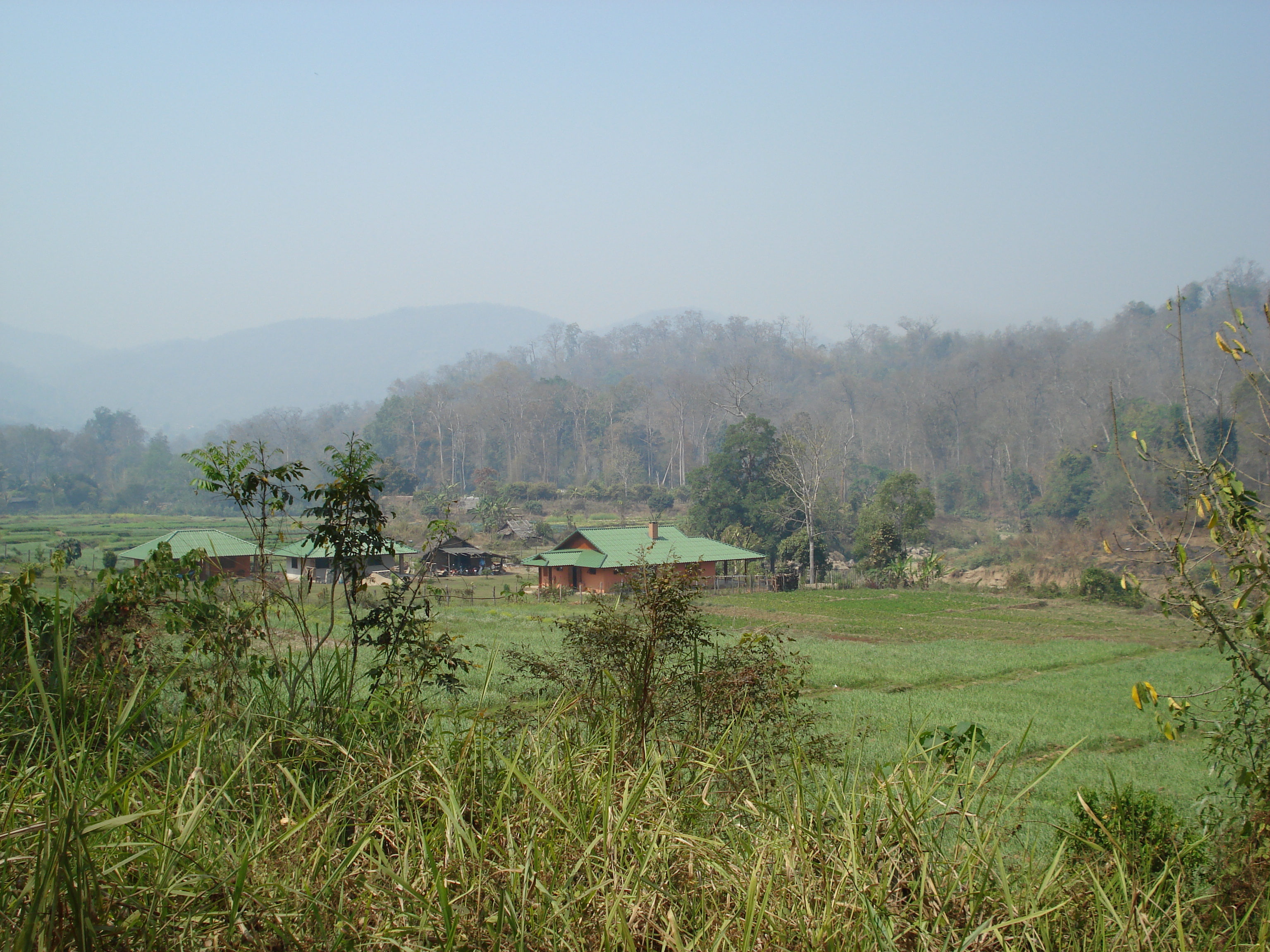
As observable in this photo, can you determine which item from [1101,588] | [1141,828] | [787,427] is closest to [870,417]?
[787,427]

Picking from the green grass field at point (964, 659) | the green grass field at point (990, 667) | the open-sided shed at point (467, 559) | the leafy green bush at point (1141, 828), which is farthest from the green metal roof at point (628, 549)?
the leafy green bush at point (1141, 828)

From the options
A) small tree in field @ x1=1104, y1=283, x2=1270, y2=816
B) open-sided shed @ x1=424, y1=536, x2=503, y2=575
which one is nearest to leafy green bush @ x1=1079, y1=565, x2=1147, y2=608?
open-sided shed @ x1=424, y1=536, x2=503, y2=575

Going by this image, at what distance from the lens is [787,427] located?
189 ft

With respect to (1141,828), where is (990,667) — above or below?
below

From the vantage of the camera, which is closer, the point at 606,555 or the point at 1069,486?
the point at 606,555

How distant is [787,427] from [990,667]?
4059 cm

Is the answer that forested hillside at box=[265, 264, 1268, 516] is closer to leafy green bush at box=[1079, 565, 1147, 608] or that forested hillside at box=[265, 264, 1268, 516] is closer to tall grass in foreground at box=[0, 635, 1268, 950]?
leafy green bush at box=[1079, 565, 1147, 608]

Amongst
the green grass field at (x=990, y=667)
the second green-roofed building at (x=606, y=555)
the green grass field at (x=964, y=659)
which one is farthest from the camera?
the second green-roofed building at (x=606, y=555)

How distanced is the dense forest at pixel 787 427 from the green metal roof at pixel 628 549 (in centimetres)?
1118

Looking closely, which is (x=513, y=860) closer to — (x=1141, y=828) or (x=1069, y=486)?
(x=1141, y=828)

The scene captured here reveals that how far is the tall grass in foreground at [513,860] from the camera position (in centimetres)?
181

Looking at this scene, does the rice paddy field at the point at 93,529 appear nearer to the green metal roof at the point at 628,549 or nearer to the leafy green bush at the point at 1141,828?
the green metal roof at the point at 628,549

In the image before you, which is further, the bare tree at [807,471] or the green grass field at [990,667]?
the bare tree at [807,471]

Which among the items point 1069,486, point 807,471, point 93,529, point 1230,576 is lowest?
point 93,529
